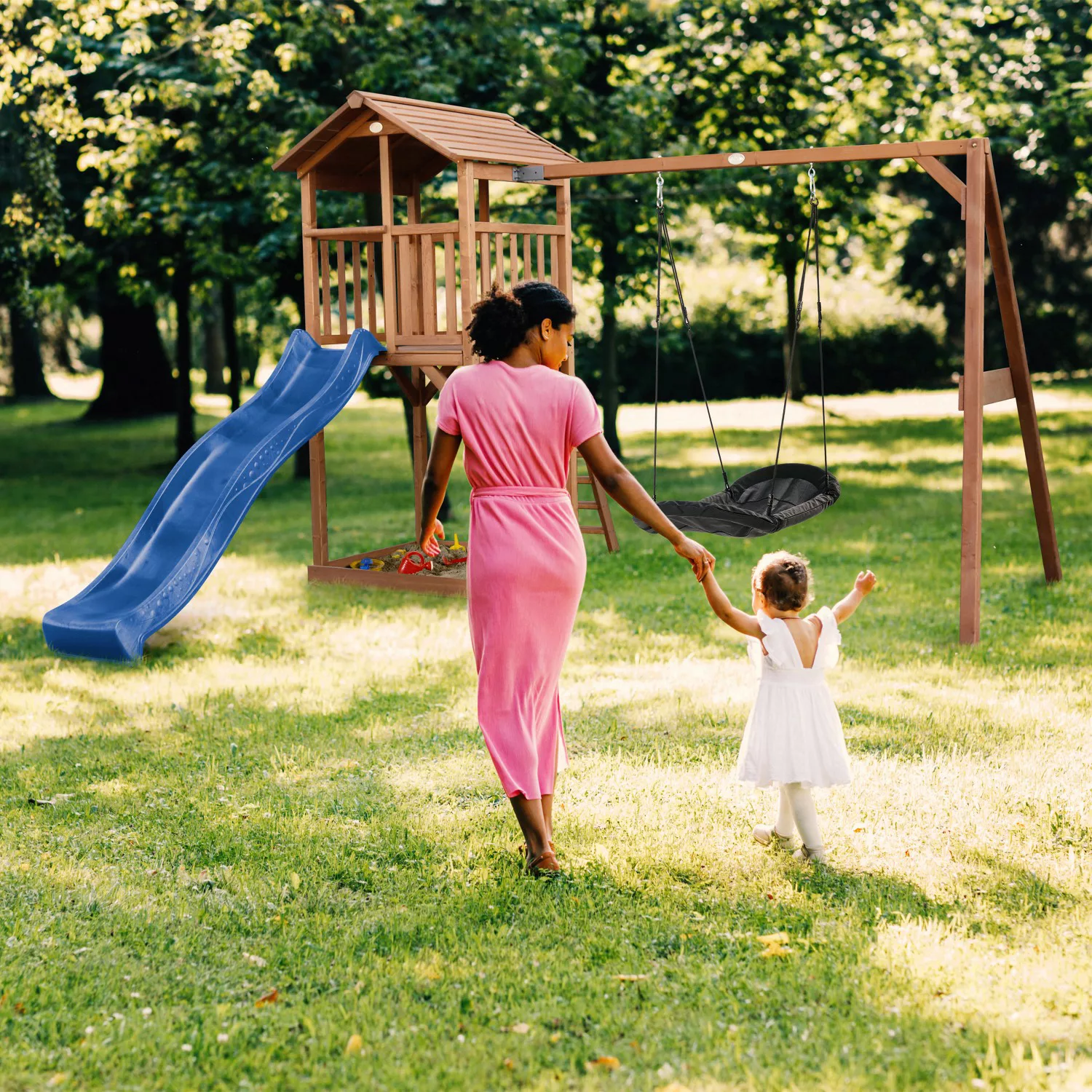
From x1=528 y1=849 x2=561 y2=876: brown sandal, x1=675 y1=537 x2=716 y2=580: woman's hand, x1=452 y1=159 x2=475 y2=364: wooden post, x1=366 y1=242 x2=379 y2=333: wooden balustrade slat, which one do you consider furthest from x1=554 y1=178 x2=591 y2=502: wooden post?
x1=528 y1=849 x2=561 y2=876: brown sandal

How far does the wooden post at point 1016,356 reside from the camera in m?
8.05

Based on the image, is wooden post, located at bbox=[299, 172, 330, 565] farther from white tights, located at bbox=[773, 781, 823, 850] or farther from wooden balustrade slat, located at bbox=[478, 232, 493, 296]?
white tights, located at bbox=[773, 781, 823, 850]

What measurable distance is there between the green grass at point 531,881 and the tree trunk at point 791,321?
339 inches

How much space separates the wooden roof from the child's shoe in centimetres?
534

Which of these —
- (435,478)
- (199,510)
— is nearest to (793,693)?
(435,478)

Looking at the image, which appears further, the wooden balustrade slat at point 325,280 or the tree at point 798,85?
the tree at point 798,85

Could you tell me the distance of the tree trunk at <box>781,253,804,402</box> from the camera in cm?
1984

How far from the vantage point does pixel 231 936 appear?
4.16m

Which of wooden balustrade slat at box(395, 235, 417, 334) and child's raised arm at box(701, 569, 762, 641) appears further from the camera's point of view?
wooden balustrade slat at box(395, 235, 417, 334)

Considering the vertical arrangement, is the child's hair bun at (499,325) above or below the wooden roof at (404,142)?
below

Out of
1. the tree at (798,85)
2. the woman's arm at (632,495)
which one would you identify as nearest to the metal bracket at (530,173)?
the woman's arm at (632,495)

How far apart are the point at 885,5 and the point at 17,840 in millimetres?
15427

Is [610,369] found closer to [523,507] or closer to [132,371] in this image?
[523,507]

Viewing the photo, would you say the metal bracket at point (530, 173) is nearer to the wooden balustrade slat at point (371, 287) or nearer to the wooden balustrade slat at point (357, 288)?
the wooden balustrade slat at point (357, 288)
